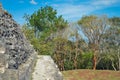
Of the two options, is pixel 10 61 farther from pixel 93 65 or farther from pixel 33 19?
pixel 93 65

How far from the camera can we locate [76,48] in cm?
6347

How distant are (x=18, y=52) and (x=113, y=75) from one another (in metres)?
36.6

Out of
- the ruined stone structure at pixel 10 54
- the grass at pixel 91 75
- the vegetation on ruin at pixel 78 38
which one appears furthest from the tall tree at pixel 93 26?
the ruined stone structure at pixel 10 54

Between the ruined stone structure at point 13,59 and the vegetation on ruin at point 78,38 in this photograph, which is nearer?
the ruined stone structure at point 13,59

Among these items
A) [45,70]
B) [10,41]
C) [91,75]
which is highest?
[10,41]

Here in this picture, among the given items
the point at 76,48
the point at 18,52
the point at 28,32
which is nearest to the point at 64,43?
the point at 76,48

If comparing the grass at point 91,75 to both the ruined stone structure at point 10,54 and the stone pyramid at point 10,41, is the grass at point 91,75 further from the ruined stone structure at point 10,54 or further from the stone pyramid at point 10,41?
the stone pyramid at point 10,41

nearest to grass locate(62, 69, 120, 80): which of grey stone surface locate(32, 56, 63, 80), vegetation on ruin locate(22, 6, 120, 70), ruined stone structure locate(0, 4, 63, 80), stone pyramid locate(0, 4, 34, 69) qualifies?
vegetation on ruin locate(22, 6, 120, 70)

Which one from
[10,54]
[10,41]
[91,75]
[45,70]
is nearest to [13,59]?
[10,54]

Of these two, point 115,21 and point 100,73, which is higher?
point 115,21

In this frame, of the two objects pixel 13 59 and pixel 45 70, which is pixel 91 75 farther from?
pixel 13 59

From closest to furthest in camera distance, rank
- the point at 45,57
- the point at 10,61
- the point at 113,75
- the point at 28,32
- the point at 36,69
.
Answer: the point at 10,61, the point at 36,69, the point at 45,57, the point at 113,75, the point at 28,32

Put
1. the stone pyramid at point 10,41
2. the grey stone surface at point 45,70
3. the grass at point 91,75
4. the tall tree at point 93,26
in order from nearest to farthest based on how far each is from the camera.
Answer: the stone pyramid at point 10,41 → the grey stone surface at point 45,70 → the grass at point 91,75 → the tall tree at point 93,26

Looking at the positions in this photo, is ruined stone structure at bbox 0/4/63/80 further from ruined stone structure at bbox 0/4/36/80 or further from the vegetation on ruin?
the vegetation on ruin
